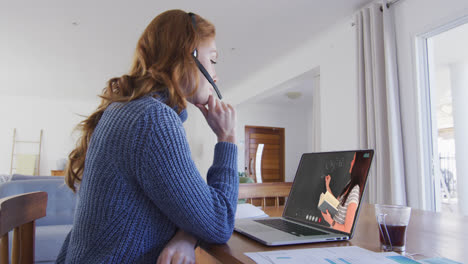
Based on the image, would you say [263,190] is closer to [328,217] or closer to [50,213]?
[328,217]

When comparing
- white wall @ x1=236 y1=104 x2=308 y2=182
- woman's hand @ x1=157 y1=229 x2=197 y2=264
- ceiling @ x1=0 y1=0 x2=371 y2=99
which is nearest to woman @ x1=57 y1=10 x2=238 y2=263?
woman's hand @ x1=157 y1=229 x2=197 y2=264

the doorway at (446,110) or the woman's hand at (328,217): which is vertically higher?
the doorway at (446,110)

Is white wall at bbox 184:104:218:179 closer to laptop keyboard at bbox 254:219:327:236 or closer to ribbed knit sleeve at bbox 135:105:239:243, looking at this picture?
laptop keyboard at bbox 254:219:327:236

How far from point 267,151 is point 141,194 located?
7563 millimetres

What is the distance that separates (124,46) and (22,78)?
117 inches

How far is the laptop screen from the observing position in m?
0.76

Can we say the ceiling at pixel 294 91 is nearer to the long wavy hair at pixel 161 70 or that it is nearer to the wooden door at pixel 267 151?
the wooden door at pixel 267 151

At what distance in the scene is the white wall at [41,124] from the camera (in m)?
7.41

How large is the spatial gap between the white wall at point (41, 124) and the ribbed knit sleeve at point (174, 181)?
24.5 feet

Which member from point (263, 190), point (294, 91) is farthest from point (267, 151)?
point (263, 190)

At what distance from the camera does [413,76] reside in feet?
9.23

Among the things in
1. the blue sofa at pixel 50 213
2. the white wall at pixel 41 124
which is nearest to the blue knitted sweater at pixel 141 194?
the blue sofa at pixel 50 213

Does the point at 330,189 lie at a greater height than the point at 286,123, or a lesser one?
lesser

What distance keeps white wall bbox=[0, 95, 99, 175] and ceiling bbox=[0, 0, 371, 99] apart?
81.0 inches
